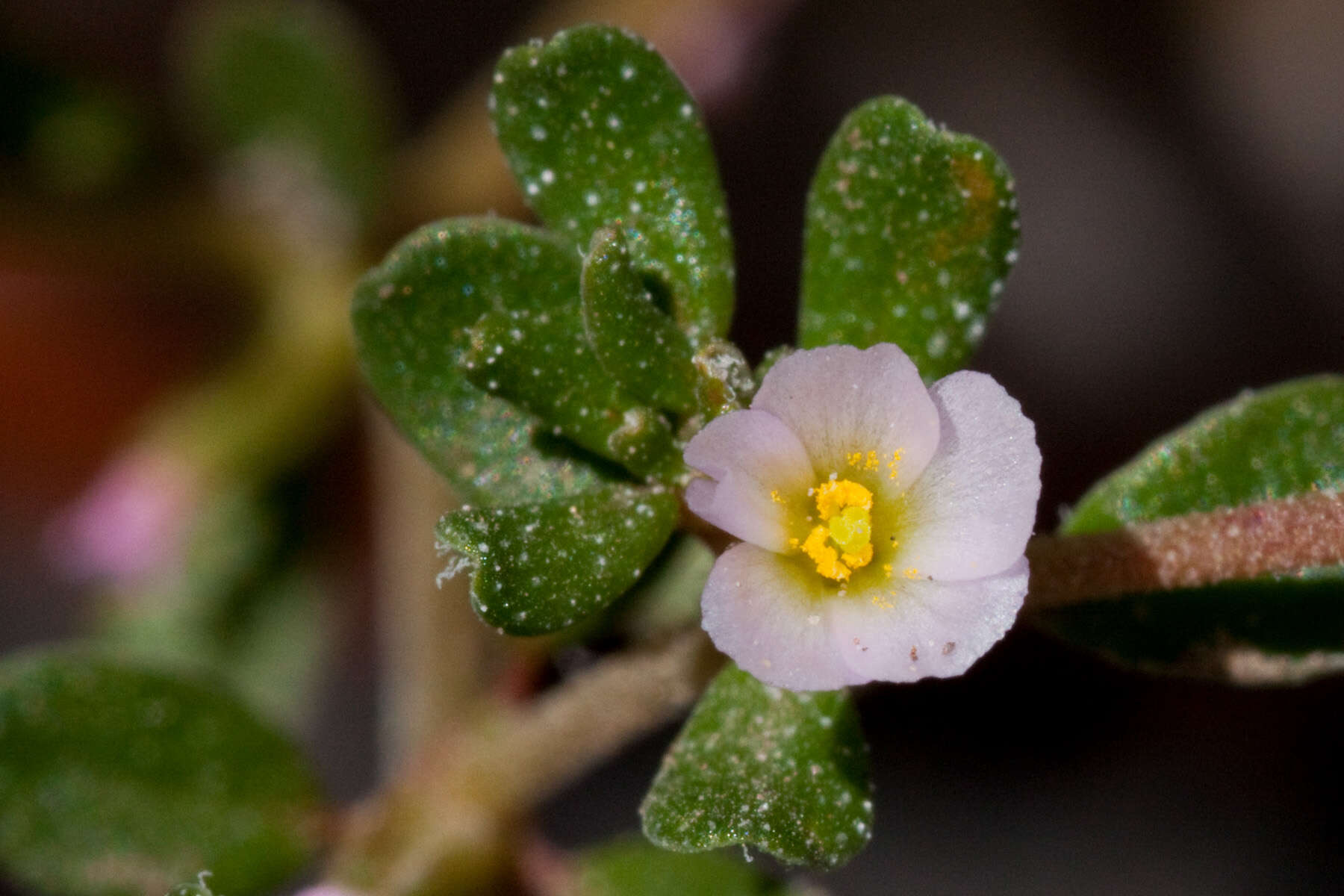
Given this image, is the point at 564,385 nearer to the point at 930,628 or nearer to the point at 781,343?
the point at 930,628

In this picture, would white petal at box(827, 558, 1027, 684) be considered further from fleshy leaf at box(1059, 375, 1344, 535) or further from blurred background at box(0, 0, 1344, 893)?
blurred background at box(0, 0, 1344, 893)

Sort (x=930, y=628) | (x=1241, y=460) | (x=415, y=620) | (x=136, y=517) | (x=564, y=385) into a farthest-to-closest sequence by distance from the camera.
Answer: (x=136, y=517) → (x=415, y=620) → (x=1241, y=460) → (x=564, y=385) → (x=930, y=628)

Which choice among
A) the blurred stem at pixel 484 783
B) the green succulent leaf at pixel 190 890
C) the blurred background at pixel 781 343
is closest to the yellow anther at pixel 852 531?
the blurred stem at pixel 484 783

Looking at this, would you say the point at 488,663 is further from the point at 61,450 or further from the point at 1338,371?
the point at 1338,371

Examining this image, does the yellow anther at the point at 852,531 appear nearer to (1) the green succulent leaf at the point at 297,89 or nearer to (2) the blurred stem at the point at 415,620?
(2) the blurred stem at the point at 415,620

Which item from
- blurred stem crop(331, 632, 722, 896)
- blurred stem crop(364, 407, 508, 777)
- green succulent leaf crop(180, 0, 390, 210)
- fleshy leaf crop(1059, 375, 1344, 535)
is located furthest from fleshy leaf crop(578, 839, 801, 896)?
green succulent leaf crop(180, 0, 390, 210)

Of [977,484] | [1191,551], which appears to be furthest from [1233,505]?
[977,484]
